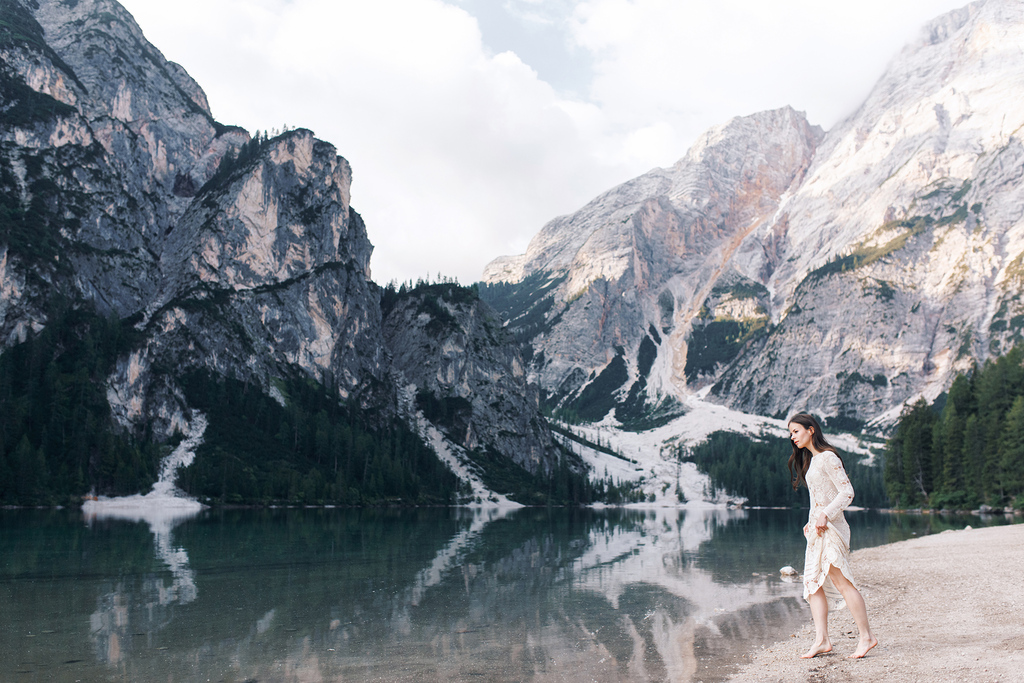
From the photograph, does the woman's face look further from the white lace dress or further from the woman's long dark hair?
the white lace dress

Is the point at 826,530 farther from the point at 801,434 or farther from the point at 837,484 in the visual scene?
the point at 801,434

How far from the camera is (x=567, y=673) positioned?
14.4m

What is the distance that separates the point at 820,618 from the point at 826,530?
185cm

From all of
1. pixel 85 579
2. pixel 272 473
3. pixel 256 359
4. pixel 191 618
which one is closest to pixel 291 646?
pixel 191 618

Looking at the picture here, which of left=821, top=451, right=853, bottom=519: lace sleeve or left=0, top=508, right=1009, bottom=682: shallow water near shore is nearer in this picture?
left=821, top=451, right=853, bottom=519: lace sleeve

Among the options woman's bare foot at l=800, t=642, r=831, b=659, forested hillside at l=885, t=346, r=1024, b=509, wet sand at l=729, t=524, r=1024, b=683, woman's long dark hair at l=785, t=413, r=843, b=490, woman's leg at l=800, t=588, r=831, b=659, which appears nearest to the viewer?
wet sand at l=729, t=524, r=1024, b=683

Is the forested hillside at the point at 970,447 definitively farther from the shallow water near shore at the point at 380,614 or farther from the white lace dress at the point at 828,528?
the white lace dress at the point at 828,528

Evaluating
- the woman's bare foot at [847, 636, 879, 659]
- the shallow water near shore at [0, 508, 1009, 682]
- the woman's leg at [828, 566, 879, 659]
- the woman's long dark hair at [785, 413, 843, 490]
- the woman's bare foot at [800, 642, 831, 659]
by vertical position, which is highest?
the woman's long dark hair at [785, 413, 843, 490]

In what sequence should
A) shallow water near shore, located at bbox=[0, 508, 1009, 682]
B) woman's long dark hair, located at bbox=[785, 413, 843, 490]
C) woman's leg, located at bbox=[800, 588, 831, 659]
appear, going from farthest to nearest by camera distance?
1. shallow water near shore, located at bbox=[0, 508, 1009, 682]
2. woman's leg, located at bbox=[800, 588, 831, 659]
3. woman's long dark hair, located at bbox=[785, 413, 843, 490]

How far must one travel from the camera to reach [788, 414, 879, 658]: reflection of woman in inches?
478

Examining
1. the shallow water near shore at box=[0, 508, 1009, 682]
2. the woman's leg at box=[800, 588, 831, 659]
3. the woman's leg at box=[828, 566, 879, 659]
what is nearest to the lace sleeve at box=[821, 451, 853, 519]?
the woman's leg at box=[828, 566, 879, 659]

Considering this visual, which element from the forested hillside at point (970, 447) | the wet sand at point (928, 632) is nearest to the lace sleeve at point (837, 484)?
the wet sand at point (928, 632)

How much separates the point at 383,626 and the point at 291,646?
133 inches

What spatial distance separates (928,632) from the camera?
1538cm
